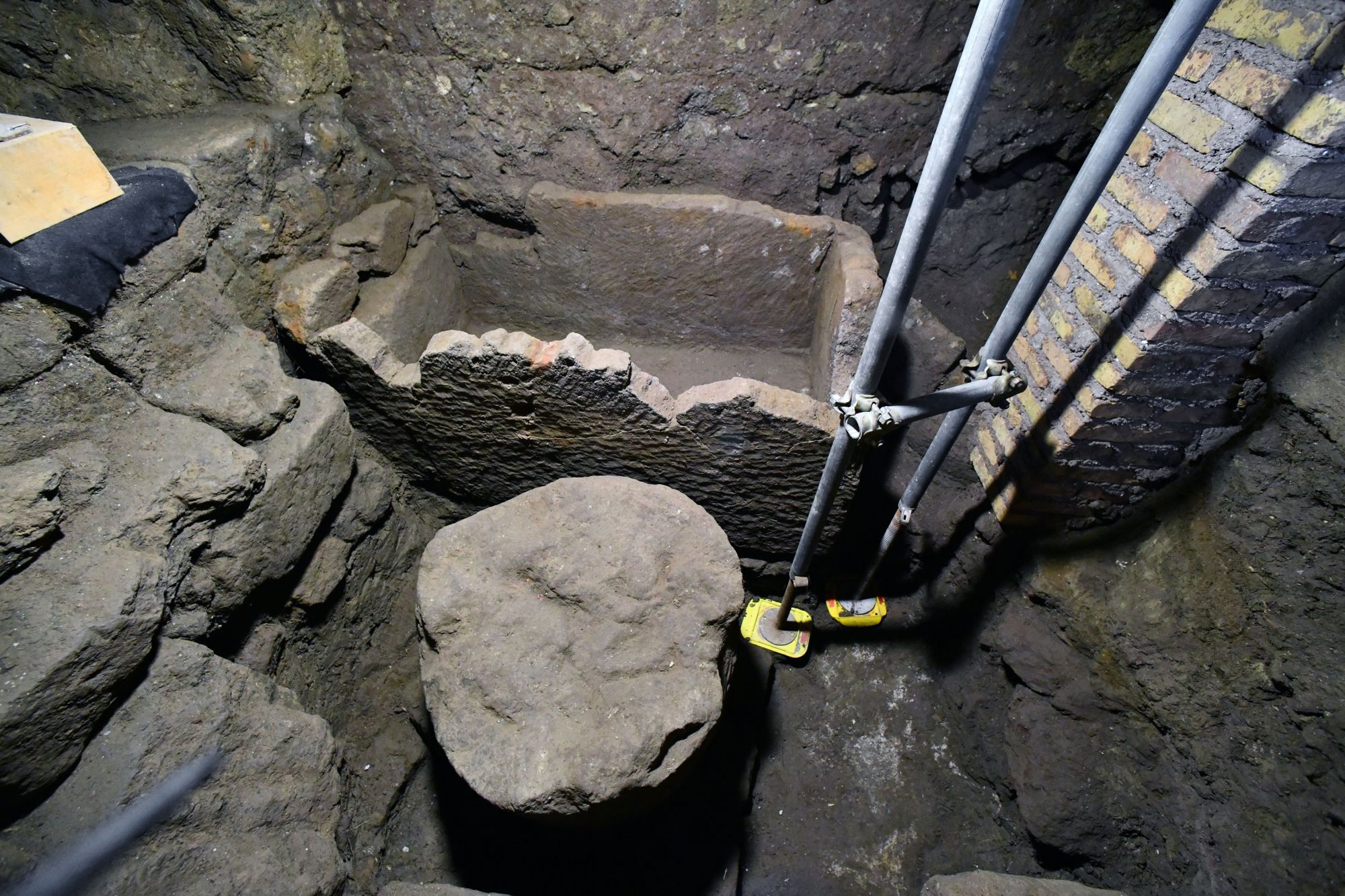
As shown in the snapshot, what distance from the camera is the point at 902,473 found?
2.73 m

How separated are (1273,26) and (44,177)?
2.89 metres

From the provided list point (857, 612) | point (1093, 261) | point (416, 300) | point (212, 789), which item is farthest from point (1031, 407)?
point (212, 789)

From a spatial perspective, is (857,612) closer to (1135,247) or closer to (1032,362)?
(1032,362)

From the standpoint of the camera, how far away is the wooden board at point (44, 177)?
1.46 metres

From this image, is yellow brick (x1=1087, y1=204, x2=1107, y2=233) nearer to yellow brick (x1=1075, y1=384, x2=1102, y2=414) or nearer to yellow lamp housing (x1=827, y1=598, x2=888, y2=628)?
yellow brick (x1=1075, y1=384, x2=1102, y2=414)

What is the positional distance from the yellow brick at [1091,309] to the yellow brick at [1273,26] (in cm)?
65

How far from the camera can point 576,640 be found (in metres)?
1.65

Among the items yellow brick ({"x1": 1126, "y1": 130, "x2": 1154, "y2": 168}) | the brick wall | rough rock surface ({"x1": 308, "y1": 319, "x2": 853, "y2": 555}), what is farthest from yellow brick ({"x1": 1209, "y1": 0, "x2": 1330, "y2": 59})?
rough rock surface ({"x1": 308, "y1": 319, "x2": 853, "y2": 555})

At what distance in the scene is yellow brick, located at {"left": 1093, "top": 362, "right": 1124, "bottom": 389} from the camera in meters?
1.72

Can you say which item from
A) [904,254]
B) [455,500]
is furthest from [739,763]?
[904,254]

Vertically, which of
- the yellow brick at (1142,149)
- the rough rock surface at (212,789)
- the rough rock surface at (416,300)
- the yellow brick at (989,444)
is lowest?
the rough rock surface at (212,789)

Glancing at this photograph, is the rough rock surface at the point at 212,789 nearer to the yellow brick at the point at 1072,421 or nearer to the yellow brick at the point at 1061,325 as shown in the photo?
the yellow brick at the point at 1072,421

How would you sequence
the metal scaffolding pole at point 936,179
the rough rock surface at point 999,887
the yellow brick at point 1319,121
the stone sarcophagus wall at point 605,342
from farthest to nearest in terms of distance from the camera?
1. the stone sarcophagus wall at point 605,342
2. the rough rock surface at point 999,887
3. the yellow brick at point 1319,121
4. the metal scaffolding pole at point 936,179

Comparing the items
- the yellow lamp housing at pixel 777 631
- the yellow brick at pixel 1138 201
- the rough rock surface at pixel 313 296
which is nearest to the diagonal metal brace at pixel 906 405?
the yellow brick at pixel 1138 201
